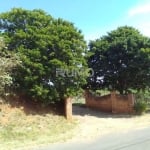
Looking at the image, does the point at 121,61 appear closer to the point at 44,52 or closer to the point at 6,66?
the point at 44,52

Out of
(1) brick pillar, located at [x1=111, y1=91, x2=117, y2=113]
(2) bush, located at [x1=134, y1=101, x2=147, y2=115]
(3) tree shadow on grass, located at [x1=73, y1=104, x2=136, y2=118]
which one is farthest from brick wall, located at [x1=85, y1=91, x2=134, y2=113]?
(3) tree shadow on grass, located at [x1=73, y1=104, x2=136, y2=118]

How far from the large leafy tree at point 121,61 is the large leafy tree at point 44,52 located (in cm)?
501

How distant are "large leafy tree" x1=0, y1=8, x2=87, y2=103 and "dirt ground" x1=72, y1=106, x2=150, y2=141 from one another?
7.11ft

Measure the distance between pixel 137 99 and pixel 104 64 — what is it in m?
3.66

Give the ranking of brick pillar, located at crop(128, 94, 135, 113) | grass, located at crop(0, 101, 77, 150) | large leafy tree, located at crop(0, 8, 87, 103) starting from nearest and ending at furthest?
grass, located at crop(0, 101, 77, 150) < large leafy tree, located at crop(0, 8, 87, 103) < brick pillar, located at crop(128, 94, 135, 113)

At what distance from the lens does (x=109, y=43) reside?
28000mm

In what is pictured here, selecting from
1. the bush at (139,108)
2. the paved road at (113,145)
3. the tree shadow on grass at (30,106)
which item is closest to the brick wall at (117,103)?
the bush at (139,108)

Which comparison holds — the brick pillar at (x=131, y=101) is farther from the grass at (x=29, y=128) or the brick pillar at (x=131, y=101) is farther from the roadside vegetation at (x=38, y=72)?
the grass at (x=29, y=128)

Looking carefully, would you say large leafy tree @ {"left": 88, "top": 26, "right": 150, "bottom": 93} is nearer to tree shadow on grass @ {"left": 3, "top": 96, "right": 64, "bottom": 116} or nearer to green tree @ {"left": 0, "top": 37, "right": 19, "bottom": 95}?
tree shadow on grass @ {"left": 3, "top": 96, "right": 64, "bottom": 116}

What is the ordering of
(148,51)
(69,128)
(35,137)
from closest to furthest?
(35,137), (69,128), (148,51)

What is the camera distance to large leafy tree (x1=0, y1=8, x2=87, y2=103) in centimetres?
2082

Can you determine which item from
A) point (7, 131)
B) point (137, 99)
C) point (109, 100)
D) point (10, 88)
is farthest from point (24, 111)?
point (137, 99)

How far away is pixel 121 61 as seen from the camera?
2758 centimetres

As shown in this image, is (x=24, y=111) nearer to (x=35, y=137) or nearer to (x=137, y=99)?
(x=35, y=137)
